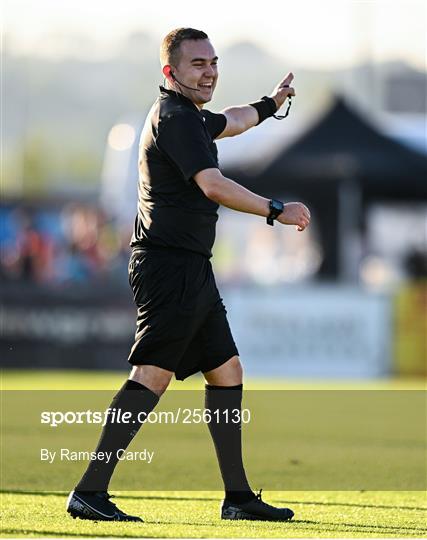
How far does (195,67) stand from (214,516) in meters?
2.12

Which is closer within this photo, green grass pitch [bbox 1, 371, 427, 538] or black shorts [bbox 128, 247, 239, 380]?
green grass pitch [bbox 1, 371, 427, 538]

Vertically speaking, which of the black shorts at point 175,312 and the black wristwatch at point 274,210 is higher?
the black wristwatch at point 274,210

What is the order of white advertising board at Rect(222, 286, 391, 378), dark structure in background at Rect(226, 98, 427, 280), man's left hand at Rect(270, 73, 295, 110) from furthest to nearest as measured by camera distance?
dark structure in background at Rect(226, 98, 427, 280) < white advertising board at Rect(222, 286, 391, 378) < man's left hand at Rect(270, 73, 295, 110)

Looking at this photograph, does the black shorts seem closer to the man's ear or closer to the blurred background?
the man's ear

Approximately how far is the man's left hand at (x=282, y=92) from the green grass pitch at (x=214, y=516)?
2.13m

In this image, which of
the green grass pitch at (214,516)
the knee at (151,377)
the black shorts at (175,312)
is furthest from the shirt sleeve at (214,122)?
the green grass pitch at (214,516)

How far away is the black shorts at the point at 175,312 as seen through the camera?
675cm

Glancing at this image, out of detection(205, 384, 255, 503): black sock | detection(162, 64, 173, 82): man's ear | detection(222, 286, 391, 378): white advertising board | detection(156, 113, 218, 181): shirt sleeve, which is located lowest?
detection(222, 286, 391, 378): white advertising board

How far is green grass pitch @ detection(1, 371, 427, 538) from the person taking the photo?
620 centimetres

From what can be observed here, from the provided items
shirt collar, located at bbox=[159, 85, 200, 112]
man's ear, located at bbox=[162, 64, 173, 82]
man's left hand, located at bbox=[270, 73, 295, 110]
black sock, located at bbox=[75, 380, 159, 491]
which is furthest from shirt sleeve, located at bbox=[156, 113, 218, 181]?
man's left hand, located at bbox=[270, 73, 295, 110]

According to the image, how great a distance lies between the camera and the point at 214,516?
22.9 feet

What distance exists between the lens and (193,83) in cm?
681

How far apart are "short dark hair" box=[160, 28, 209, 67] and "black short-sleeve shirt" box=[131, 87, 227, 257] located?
0.14 metres

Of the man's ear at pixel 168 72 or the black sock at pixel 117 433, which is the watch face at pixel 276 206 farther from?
the black sock at pixel 117 433
